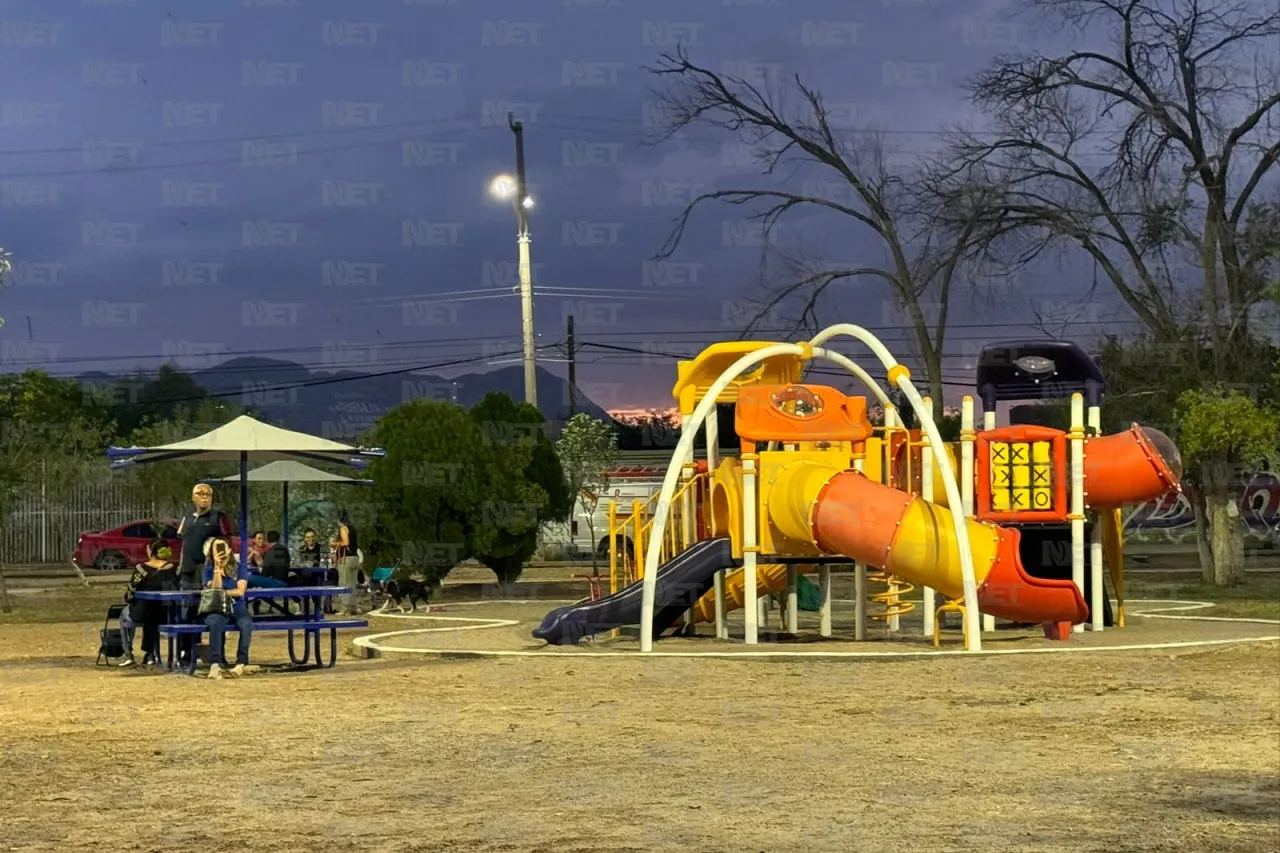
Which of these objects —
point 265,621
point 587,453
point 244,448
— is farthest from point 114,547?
point 265,621

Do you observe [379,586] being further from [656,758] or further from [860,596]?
[656,758]

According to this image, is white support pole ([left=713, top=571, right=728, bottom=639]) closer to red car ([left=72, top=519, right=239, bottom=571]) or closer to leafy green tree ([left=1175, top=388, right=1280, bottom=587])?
leafy green tree ([left=1175, top=388, right=1280, bottom=587])

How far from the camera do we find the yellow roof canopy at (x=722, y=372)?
1838cm

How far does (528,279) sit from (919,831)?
3167cm

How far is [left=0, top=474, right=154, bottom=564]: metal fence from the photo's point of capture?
4444 cm

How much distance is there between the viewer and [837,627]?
68.1 ft

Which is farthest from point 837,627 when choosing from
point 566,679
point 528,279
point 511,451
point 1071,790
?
point 528,279

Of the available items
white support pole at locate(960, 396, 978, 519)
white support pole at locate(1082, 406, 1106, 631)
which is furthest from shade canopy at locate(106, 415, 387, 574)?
white support pole at locate(1082, 406, 1106, 631)

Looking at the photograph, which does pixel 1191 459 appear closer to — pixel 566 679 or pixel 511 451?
pixel 511 451

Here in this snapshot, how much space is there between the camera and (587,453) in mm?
46094

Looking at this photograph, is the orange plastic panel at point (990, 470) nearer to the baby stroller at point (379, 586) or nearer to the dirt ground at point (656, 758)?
the dirt ground at point (656, 758)

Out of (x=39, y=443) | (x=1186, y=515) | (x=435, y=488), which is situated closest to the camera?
(x=435, y=488)

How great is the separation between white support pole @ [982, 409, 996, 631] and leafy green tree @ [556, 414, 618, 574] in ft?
82.6

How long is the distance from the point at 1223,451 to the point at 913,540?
13967 mm
